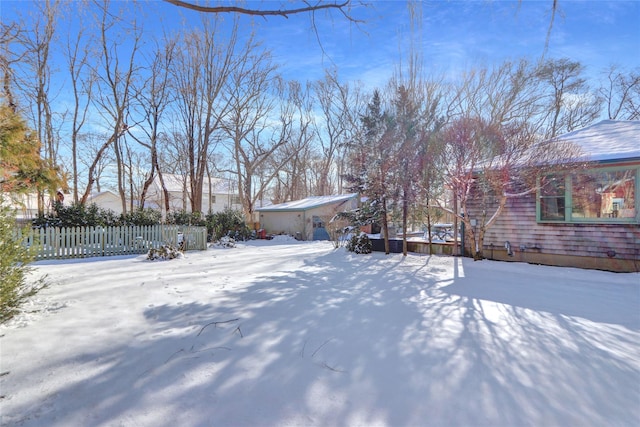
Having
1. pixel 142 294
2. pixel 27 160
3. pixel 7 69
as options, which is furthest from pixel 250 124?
pixel 142 294

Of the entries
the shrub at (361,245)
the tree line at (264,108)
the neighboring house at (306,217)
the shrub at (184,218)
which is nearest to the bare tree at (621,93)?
the tree line at (264,108)

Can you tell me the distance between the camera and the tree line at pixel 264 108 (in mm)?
8172

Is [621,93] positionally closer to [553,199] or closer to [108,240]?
[553,199]

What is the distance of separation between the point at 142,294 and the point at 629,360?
5578 millimetres

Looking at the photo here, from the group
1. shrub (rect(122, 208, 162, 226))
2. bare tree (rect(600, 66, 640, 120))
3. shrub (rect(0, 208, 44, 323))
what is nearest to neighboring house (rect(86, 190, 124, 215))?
shrub (rect(122, 208, 162, 226))

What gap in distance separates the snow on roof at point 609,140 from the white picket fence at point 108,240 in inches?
451

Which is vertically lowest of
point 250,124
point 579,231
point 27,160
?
point 579,231

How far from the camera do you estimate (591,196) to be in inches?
285

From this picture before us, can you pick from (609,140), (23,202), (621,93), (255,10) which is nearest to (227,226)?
(23,202)

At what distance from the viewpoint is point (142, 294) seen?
4.82m

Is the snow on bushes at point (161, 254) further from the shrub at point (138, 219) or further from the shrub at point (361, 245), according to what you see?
the shrub at point (361, 245)

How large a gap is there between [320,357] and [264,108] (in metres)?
22.0

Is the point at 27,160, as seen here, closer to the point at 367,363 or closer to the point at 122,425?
the point at 122,425

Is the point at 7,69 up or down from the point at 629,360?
up
